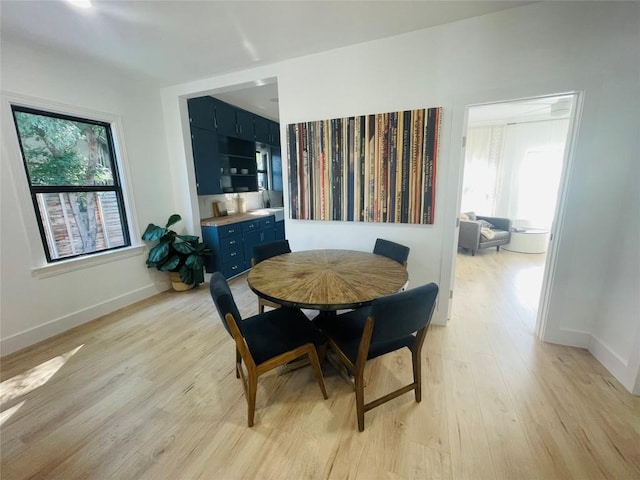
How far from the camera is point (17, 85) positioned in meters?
2.19

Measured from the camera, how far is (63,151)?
256 centimetres

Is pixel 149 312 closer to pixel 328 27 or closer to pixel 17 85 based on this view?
pixel 17 85

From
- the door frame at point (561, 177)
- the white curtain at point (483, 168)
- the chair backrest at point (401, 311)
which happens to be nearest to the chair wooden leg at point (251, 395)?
the chair backrest at point (401, 311)

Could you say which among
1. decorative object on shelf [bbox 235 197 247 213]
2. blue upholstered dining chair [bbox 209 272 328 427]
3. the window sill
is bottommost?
blue upholstered dining chair [bbox 209 272 328 427]

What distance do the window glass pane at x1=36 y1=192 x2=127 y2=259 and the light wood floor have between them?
96cm

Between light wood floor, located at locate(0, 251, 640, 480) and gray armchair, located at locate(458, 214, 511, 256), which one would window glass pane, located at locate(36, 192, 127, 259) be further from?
gray armchair, located at locate(458, 214, 511, 256)

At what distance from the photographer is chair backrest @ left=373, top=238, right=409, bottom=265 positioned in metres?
2.20

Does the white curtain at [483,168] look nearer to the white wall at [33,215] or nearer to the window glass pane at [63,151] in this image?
the white wall at [33,215]

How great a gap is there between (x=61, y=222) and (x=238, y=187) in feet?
7.72

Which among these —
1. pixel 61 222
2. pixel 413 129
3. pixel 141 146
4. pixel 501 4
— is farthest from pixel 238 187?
pixel 501 4

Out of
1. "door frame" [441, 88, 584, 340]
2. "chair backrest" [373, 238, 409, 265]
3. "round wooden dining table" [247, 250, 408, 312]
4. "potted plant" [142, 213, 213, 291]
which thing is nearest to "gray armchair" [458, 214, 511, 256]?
"door frame" [441, 88, 584, 340]

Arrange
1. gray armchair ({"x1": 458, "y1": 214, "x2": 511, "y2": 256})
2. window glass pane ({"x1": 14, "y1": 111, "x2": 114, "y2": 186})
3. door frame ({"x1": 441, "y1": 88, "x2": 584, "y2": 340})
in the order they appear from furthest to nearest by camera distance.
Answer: gray armchair ({"x1": 458, "y1": 214, "x2": 511, "y2": 256}), window glass pane ({"x1": 14, "y1": 111, "x2": 114, "y2": 186}), door frame ({"x1": 441, "y1": 88, "x2": 584, "y2": 340})

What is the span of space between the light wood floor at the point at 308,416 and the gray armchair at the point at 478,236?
2668 mm

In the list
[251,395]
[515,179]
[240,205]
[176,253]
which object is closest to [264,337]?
[251,395]
